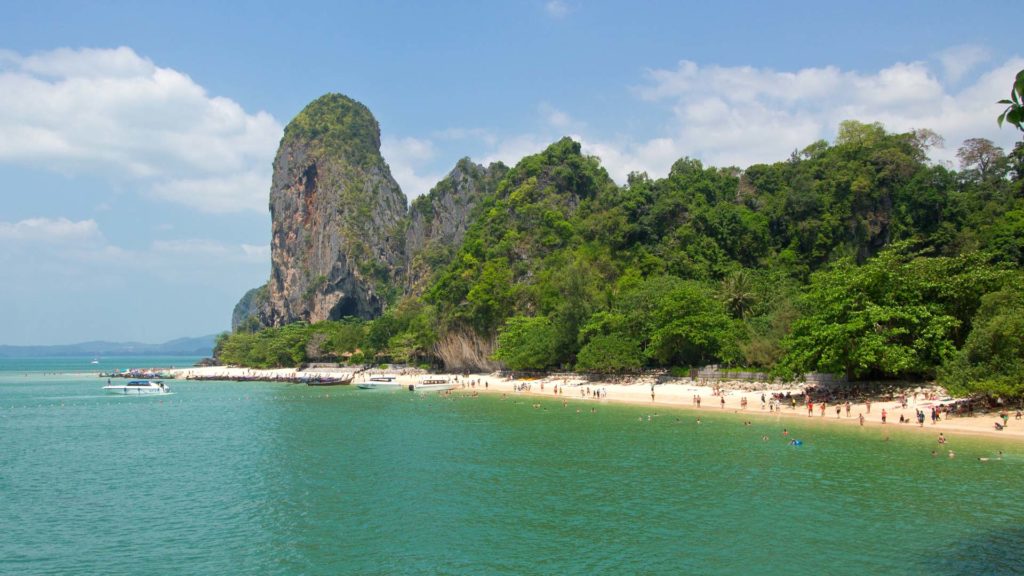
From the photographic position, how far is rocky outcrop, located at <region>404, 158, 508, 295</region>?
131250mm

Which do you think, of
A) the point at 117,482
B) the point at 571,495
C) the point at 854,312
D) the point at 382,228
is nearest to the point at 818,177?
the point at 854,312

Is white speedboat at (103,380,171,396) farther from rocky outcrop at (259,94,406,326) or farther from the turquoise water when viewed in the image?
rocky outcrop at (259,94,406,326)

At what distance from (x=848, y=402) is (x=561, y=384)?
25304 mm

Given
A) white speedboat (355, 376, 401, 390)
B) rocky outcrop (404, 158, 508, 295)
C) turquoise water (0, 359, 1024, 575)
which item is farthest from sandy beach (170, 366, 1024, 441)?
rocky outcrop (404, 158, 508, 295)

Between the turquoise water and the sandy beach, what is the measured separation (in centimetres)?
192

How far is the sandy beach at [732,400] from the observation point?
29.8 meters

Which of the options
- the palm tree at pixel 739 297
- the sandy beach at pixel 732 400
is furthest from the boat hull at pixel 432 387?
the palm tree at pixel 739 297

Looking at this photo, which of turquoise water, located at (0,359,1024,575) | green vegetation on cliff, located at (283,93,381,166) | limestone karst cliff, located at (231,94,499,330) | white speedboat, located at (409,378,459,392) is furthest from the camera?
green vegetation on cliff, located at (283,93,381,166)

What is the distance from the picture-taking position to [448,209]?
13625 centimetres

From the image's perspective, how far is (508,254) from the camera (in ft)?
265

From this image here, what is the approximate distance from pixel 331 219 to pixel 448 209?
24073 millimetres

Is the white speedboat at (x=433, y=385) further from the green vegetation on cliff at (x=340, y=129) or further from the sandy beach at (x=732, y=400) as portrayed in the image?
the green vegetation on cliff at (x=340, y=129)

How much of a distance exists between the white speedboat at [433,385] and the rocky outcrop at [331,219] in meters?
64.8

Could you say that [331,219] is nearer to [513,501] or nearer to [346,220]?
[346,220]
